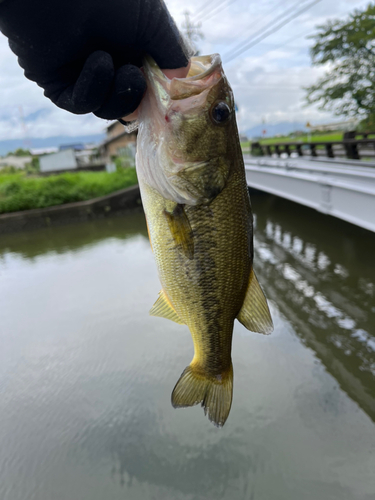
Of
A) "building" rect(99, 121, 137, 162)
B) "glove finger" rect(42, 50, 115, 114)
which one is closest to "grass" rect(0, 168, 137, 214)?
"glove finger" rect(42, 50, 115, 114)

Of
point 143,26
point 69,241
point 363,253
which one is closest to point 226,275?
point 143,26

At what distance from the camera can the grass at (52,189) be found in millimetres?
11688

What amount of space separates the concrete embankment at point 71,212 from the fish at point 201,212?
434 inches

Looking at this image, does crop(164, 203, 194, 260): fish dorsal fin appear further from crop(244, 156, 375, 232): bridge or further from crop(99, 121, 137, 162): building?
crop(99, 121, 137, 162): building

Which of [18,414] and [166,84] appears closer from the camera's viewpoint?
[166,84]

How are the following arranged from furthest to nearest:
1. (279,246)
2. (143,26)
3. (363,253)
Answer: (279,246), (363,253), (143,26)

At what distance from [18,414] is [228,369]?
264 cm

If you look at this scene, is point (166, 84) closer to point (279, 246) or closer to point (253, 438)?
point (253, 438)

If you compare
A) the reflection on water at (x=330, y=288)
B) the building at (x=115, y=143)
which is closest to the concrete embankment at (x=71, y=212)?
the reflection on water at (x=330, y=288)

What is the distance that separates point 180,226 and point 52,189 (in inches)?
481

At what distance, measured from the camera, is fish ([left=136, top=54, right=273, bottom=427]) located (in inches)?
43.2

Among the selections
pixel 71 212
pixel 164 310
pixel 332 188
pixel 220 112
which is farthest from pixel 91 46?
pixel 71 212

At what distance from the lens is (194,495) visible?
2.23 metres

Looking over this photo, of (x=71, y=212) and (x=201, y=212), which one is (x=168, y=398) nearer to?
(x=201, y=212)
